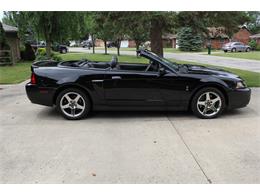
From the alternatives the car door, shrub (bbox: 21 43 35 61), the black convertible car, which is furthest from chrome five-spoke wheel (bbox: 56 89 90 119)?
shrub (bbox: 21 43 35 61)

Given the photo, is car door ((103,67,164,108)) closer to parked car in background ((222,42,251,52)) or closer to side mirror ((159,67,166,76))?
side mirror ((159,67,166,76))

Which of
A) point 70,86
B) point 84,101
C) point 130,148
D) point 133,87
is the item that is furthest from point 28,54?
point 130,148

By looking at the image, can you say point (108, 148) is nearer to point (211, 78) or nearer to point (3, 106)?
point (211, 78)

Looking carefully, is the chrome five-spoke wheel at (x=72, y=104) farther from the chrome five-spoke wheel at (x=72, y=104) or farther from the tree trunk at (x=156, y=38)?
the tree trunk at (x=156, y=38)

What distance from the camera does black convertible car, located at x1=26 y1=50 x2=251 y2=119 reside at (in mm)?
5445

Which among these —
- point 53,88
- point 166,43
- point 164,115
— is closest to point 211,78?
point 164,115

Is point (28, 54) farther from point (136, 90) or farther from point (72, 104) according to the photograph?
point (136, 90)

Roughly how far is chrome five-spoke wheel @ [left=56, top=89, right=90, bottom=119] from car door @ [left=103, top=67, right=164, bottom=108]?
44cm

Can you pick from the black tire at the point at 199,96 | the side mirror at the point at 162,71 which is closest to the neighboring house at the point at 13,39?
the side mirror at the point at 162,71

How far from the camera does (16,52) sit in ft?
74.2

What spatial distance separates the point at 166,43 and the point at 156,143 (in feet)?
183

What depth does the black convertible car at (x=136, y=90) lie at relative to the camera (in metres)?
5.45

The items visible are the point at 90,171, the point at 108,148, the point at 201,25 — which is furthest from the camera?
the point at 201,25

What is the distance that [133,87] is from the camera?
5461 mm
